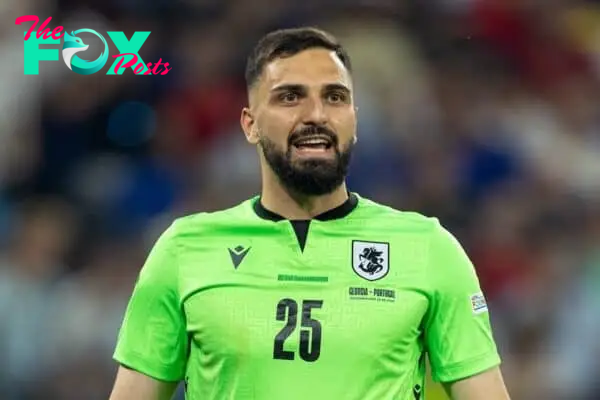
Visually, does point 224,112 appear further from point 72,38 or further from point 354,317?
point 354,317

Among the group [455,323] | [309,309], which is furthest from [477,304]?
[309,309]

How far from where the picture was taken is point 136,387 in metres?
3.37

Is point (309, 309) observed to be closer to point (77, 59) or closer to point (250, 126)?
point (250, 126)

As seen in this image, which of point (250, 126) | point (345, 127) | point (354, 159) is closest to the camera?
point (345, 127)

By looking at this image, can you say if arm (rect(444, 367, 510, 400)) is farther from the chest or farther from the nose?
the nose

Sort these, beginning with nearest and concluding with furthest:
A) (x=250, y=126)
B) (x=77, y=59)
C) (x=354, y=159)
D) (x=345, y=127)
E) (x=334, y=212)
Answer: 1. (x=345, y=127)
2. (x=334, y=212)
3. (x=250, y=126)
4. (x=354, y=159)
5. (x=77, y=59)

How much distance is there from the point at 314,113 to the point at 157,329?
2.43 feet

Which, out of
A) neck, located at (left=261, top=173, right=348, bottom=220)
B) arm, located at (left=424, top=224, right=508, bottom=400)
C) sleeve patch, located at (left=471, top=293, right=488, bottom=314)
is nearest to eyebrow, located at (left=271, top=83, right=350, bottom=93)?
neck, located at (left=261, top=173, right=348, bottom=220)

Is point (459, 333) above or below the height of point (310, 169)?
below

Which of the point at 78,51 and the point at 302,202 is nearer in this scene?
the point at 302,202

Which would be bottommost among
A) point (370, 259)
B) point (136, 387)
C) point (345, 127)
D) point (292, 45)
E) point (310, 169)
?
point (136, 387)

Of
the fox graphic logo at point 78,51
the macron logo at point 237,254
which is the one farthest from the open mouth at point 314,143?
the fox graphic logo at point 78,51

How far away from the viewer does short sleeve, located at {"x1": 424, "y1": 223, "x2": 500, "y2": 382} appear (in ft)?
10.6

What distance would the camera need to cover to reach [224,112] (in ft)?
21.1
